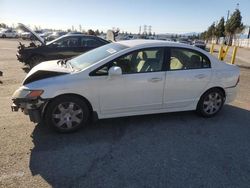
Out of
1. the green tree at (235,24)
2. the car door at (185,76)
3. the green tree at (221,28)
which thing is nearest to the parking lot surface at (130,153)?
the car door at (185,76)

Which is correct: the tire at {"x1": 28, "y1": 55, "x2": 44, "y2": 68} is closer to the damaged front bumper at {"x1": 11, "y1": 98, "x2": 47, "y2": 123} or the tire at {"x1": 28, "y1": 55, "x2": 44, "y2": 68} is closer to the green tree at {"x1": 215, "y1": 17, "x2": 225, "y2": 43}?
the damaged front bumper at {"x1": 11, "y1": 98, "x2": 47, "y2": 123}

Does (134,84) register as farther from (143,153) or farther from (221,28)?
(221,28)

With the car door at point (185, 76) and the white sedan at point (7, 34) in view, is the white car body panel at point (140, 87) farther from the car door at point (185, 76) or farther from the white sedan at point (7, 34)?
the white sedan at point (7, 34)

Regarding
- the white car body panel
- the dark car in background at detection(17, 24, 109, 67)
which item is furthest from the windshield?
the dark car in background at detection(17, 24, 109, 67)

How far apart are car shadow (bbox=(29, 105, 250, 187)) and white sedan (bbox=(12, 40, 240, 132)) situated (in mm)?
304

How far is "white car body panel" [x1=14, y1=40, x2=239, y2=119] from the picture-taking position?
427 centimetres

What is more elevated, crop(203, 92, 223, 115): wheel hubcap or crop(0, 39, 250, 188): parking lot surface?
crop(203, 92, 223, 115): wheel hubcap

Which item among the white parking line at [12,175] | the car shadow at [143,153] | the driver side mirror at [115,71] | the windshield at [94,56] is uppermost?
the windshield at [94,56]

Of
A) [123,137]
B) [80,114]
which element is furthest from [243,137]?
[80,114]

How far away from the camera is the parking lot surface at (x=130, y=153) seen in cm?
317

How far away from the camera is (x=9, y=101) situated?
6137 mm

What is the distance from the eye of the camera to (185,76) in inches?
198

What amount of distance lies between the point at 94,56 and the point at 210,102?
262 centimetres

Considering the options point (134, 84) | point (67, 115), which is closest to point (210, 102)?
point (134, 84)
